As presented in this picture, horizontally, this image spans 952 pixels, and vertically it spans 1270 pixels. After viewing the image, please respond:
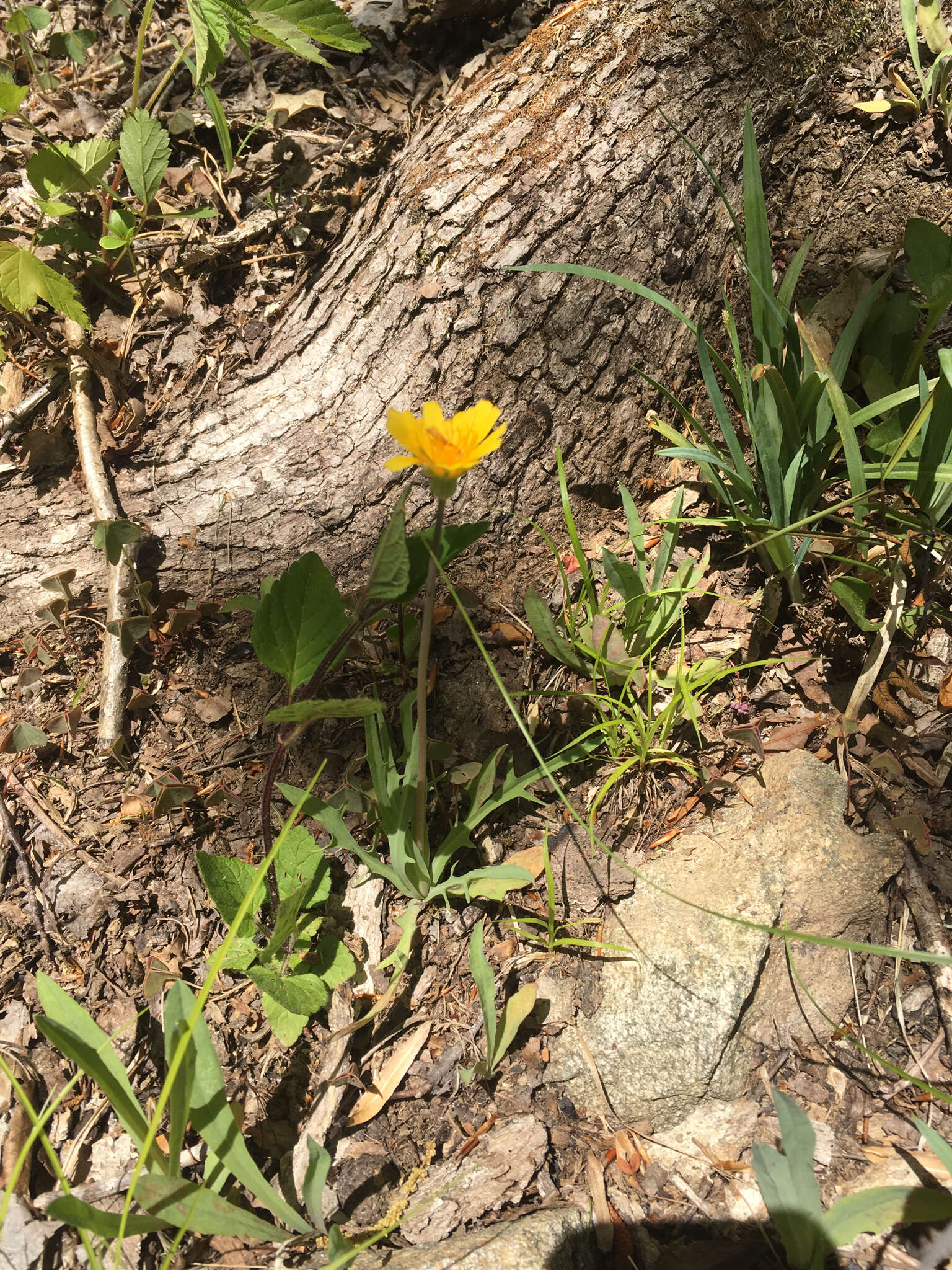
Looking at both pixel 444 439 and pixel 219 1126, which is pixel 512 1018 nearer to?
pixel 219 1126

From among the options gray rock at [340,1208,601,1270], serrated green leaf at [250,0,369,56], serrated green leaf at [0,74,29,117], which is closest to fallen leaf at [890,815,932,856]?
gray rock at [340,1208,601,1270]

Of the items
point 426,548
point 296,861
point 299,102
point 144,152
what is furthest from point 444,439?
point 299,102

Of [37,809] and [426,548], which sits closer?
[426,548]

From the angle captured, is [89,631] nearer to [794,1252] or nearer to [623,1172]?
[623,1172]

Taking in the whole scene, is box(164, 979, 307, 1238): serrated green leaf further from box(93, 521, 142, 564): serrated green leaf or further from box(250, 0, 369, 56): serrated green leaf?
box(250, 0, 369, 56): serrated green leaf

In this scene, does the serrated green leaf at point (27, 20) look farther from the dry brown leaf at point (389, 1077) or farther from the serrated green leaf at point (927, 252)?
the dry brown leaf at point (389, 1077)

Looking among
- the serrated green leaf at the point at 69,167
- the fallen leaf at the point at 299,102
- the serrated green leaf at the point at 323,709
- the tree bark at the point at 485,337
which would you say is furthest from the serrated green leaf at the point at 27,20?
the serrated green leaf at the point at 323,709

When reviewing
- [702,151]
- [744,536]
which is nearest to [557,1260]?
A: [744,536]
